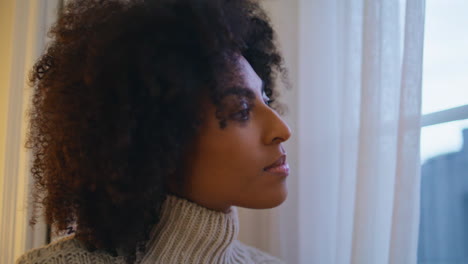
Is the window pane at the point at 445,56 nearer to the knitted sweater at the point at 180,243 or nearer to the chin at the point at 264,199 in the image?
the chin at the point at 264,199

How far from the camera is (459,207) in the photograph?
86cm

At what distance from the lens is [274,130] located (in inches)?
30.9

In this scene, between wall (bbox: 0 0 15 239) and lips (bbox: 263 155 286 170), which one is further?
wall (bbox: 0 0 15 239)

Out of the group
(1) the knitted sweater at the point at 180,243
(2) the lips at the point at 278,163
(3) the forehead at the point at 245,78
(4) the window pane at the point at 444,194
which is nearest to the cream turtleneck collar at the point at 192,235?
(1) the knitted sweater at the point at 180,243

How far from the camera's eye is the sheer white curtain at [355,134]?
0.82 meters

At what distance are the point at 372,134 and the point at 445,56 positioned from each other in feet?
0.66

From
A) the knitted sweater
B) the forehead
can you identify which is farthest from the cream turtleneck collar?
the forehead

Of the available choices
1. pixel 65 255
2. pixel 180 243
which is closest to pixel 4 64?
pixel 65 255

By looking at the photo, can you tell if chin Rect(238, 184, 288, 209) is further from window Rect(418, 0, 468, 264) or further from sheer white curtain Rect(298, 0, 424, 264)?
window Rect(418, 0, 468, 264)

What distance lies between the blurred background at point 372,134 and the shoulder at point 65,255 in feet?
1.54

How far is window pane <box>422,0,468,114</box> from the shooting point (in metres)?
0.85

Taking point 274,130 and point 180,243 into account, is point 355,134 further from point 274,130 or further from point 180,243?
point 180,243

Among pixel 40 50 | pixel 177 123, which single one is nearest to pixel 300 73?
pixel 177 123

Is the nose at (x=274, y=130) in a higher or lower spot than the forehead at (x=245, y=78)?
lower
